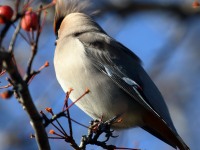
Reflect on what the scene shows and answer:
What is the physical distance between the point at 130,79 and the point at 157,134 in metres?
0.43

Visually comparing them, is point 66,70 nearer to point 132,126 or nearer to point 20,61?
point 132,126

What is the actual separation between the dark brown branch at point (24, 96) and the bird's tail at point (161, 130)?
1451 mm

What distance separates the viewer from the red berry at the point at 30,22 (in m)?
2.61

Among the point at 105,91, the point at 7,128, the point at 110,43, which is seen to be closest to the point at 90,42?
the point at 110,43

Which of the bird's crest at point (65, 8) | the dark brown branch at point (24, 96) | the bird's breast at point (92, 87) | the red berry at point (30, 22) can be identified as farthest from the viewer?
the bird's crest at point (65, 8)

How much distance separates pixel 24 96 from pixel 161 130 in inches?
69.3

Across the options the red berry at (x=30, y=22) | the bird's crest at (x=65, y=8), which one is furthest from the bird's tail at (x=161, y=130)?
the red berry at (x=30, y=22)

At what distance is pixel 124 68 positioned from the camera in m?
4.17

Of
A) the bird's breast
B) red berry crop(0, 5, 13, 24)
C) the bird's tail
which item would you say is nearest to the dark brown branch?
red berry crop(0, 5, 13, 24)

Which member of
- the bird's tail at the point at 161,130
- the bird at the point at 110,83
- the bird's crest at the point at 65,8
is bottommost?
the bird's tail at the point at 161,130

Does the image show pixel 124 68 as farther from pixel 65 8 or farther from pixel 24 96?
pixel 24 96

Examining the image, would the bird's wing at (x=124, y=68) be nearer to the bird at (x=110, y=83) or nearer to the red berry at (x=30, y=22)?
the bird at (x=110, y=83)

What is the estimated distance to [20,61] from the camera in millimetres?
5508

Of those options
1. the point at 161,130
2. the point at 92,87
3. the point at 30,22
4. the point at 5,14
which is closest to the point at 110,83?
the point at 92,87
